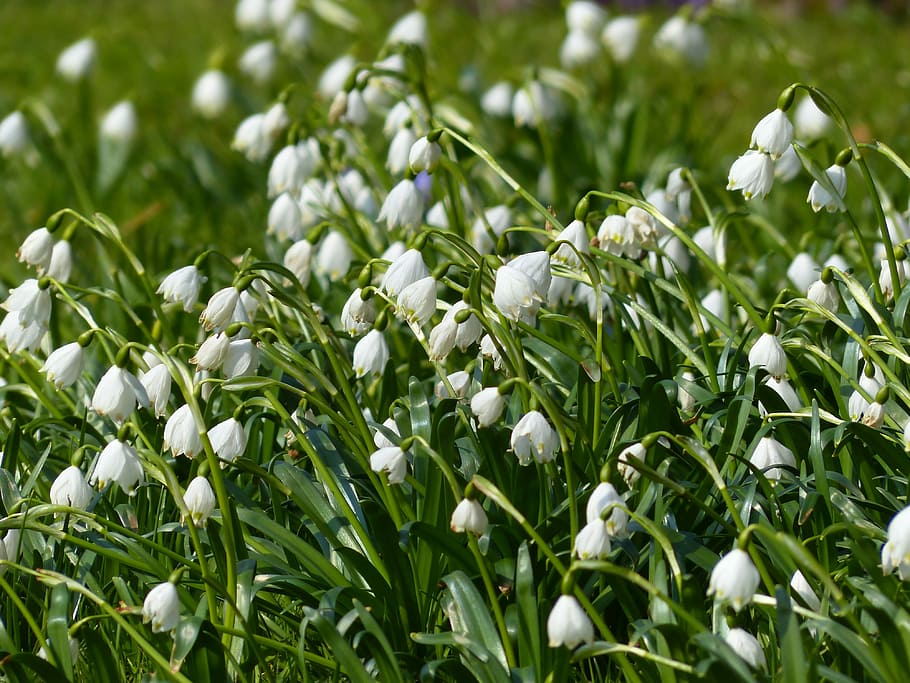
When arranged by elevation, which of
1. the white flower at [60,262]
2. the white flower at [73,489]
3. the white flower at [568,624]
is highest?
the white flower at [60,262]

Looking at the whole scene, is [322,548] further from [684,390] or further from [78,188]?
[78,188]

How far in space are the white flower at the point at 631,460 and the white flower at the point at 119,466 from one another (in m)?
0.89

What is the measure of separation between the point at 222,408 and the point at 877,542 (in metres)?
1.66

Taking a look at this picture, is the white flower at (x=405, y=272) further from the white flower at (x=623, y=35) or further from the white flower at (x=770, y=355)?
the white flower at (x=623, y=35)

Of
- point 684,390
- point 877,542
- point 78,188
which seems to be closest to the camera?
point 877,542

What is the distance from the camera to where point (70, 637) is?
2197 mm

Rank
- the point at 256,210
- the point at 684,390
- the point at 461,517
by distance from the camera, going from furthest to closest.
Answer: the point at 256,210 < the point at 684,390 < the point at 461,517

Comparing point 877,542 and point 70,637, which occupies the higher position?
point 70,637

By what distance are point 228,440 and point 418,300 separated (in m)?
0.45

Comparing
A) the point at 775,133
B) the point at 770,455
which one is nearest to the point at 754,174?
the point at 775,133

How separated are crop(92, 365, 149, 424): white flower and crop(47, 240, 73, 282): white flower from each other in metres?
0.64

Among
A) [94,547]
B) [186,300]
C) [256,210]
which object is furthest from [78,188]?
[94,547]

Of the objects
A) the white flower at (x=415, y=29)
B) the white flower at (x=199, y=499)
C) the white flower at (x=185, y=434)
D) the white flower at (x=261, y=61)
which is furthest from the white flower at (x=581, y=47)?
the white flower at (x=199, y=499)

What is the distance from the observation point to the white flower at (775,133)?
2.47 metres
